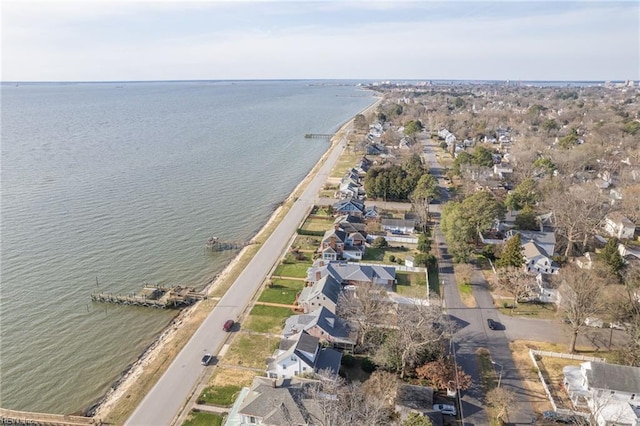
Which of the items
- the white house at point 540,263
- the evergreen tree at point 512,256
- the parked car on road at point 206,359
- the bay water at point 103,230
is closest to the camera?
the parked car on road at point 206,359

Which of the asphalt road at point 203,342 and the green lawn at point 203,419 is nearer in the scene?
the green lawn at point 203,419

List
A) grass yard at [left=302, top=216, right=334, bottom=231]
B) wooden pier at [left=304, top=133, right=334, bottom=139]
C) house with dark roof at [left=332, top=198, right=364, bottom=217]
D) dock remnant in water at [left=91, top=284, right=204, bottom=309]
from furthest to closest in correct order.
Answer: wooden pier at [left=304, top=133, right=334, bottom=139], house with dark roof at [left=332, top=198, right=364, bottom=217], grass yard at [left=302, top=216, right=334, bottom=231], dock remnant in water at [left=91, top=284, right=204, bottom=309]

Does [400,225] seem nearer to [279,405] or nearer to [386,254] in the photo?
[386,254]

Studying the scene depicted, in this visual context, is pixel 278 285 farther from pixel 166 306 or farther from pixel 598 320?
pixel 598 320

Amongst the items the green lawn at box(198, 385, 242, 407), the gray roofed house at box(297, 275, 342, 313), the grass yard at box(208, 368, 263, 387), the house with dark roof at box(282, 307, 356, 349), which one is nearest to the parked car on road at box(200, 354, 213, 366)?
the grass yard at box(208, 368, 263, 387)

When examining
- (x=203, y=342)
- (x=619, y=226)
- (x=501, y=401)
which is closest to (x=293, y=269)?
(x=203, y=342)

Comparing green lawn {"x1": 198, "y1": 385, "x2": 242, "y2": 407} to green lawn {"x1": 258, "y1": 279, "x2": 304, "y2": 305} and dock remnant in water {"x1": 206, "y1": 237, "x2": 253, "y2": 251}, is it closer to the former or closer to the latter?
green lawn {"x1": 258, "y1": 279, "x2": 304, "y2": 305}

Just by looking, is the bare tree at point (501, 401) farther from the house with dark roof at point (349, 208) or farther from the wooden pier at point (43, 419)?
the house with dark roof at point (349, 208)

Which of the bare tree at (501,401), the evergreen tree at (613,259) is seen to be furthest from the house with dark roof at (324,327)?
the evergreen tree at (613,259)
